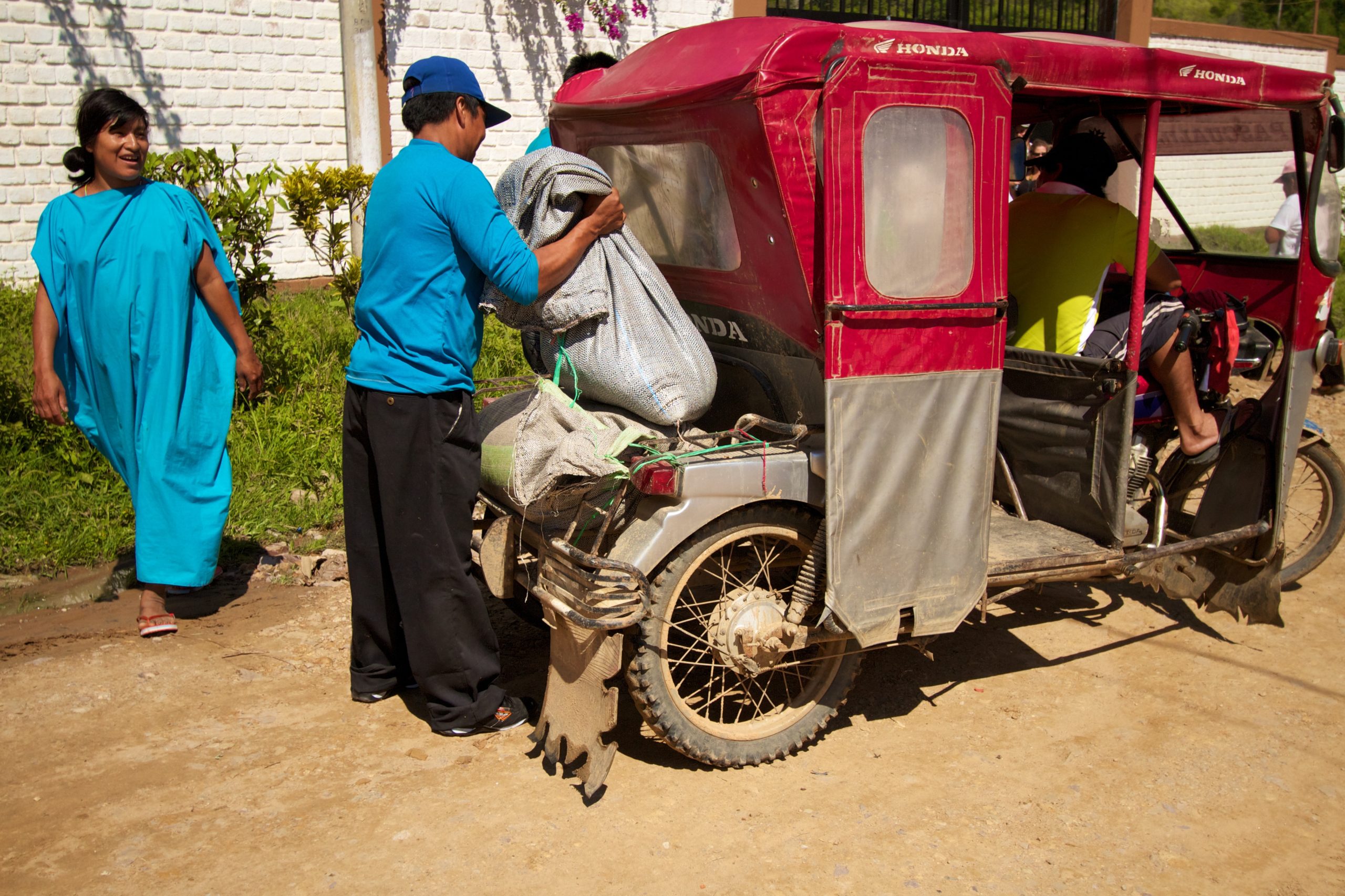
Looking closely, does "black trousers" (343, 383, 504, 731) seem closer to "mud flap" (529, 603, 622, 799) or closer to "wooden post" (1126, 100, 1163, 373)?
"mud flap" (529, 603, 622, 799)

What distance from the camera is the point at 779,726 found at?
133 inches

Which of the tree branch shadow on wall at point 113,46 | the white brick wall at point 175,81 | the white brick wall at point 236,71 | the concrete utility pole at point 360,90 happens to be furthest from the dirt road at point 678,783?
the tree branch shadow on wall at point 113,46

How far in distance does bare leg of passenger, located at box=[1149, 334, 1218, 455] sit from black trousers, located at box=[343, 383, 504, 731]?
266 cm

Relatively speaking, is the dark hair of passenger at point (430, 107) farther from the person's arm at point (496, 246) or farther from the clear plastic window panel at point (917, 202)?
the clear plastic window panel at point (917, 202)

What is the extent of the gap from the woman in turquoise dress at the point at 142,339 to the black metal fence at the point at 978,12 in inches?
302

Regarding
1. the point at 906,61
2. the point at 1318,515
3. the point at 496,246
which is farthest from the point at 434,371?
the point at 1318,515

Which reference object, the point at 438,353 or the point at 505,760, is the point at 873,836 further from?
the point at 438,353

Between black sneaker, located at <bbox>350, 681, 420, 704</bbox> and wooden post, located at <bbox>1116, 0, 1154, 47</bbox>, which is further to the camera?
wooden post, located at <bbox>1116, 0, 1154, 47</bbox>

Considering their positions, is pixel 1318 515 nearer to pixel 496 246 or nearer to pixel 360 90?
pixel 496 246

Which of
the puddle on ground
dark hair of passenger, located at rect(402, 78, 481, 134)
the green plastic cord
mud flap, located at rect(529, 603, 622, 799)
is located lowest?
the puddle on ground

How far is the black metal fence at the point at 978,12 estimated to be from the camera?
34.6ft

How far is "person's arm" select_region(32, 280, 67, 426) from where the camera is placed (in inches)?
157

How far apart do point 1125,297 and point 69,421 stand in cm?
478

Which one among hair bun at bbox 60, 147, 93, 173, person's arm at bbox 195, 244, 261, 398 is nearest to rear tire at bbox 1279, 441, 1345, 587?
person's arm at bbox 195, 244, 261, 398
